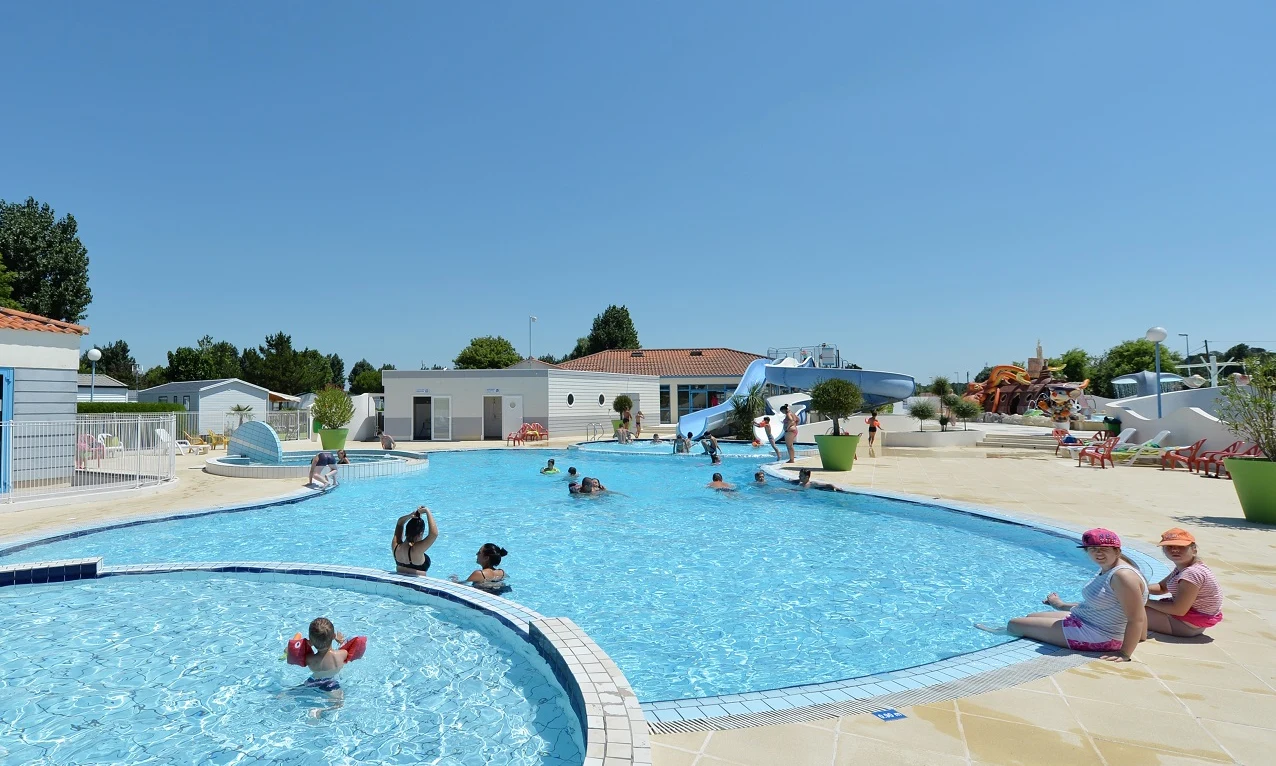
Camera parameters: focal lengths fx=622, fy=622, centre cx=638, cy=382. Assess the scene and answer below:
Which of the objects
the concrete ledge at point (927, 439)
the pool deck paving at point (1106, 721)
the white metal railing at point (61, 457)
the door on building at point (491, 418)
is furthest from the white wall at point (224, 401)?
the pool deck paving at point (1106, 721)

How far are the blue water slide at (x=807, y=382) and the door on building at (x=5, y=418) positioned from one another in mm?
18447

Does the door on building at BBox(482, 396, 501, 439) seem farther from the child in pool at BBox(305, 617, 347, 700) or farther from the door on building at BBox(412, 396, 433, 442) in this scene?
the child in pool at BBox(305, 617, 347, 700)

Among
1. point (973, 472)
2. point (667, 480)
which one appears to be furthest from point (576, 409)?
point (973, 472)

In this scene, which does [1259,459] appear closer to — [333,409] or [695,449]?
[695,449]

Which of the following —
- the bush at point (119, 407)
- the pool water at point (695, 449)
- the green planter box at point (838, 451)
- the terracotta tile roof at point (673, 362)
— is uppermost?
the terracotta tile roof at point (673, 362)

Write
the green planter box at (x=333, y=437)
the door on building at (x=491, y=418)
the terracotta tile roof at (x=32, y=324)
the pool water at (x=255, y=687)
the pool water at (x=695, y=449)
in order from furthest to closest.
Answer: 1. the door on building at (x=491, y=418)
2. the pool water at (x=695, y=449)
3. the green planter box at (x=333, y=437)
4. the terracotta tile roof at (x=32, y=324)
5. the pool water at (x=255, y=687)

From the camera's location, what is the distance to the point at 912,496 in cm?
1010

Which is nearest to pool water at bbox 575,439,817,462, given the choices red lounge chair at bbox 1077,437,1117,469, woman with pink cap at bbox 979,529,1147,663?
red lounge chair at bbox 1077,437,1117,469

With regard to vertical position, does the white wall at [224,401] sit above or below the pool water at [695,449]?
above

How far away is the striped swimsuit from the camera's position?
3814mm

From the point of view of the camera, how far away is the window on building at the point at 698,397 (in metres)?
34.0

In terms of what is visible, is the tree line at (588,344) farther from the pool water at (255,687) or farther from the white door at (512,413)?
the pool water at (255,687)

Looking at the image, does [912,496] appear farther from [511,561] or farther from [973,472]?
[511,561]

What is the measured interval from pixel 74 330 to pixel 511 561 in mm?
10430
